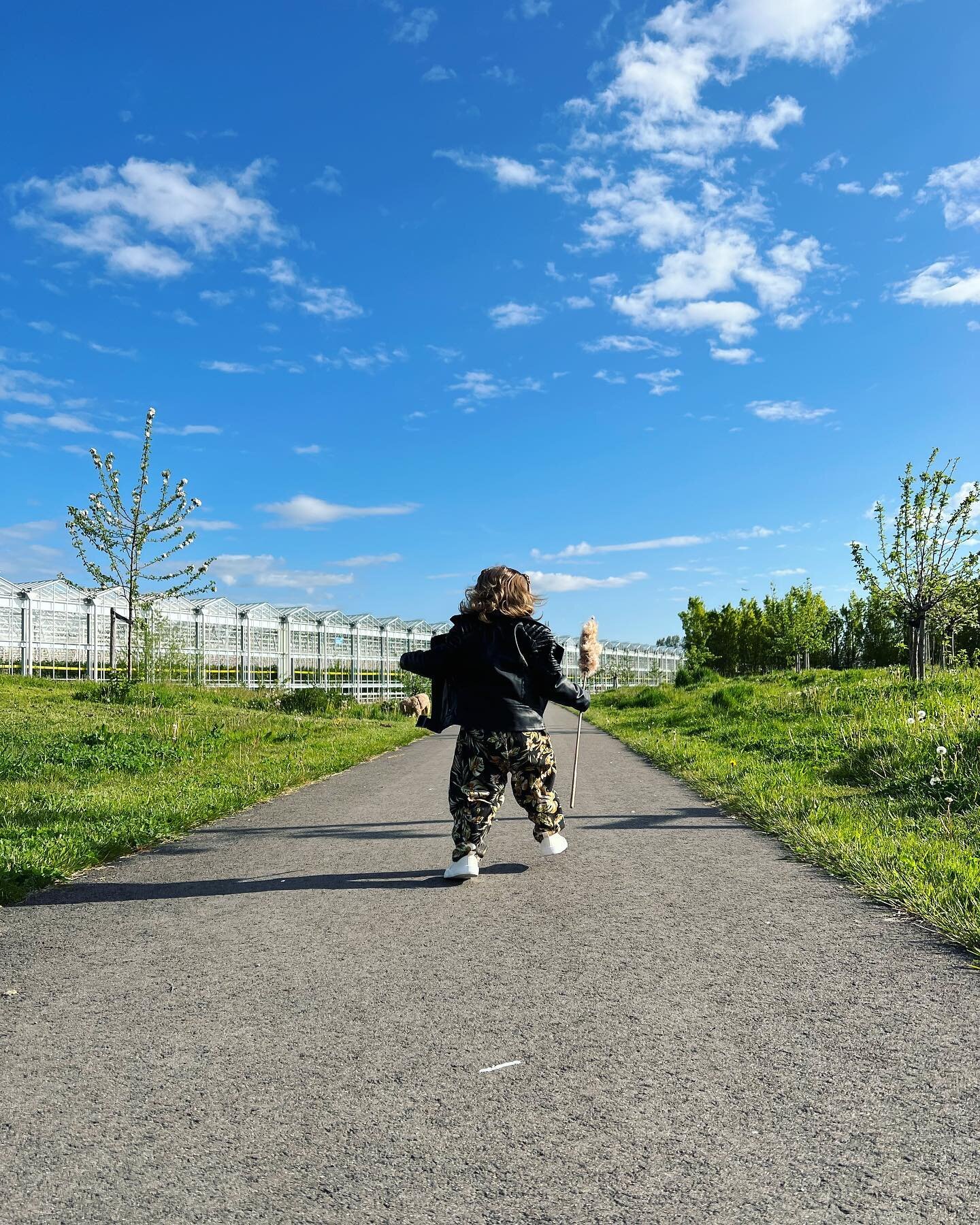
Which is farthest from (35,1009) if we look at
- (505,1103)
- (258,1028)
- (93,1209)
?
(505,1103)

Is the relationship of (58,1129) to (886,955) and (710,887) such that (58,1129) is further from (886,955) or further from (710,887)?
(710,887)

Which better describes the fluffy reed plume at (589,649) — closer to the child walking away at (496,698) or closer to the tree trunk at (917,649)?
the child walking away at (496,698)

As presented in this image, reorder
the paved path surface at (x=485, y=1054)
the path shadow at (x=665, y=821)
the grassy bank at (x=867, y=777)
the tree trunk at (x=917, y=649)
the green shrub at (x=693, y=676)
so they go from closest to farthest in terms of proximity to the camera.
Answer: the paved path surface at (x=485, y=1054) < the grassy bank at (x=867, y=777) < the path shadow at (x=665, y=821) < the tree trunk at (x=917, y=649) < the green shrub at (x=693, y=676)

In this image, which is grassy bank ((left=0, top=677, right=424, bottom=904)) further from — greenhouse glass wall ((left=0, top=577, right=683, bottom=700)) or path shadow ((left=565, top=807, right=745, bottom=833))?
greenhouse glass wall ((left=0, top=577, right=683, bottom=700))

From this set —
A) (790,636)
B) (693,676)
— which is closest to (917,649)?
(693,676)

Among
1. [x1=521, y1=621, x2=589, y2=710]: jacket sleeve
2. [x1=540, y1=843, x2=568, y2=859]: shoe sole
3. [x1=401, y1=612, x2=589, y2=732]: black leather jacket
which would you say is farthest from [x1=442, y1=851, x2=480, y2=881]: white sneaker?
[x1=521, y1=621, x2=589, y2=710]: jacket sleeve

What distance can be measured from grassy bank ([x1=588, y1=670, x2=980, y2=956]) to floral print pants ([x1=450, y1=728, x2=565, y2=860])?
1851 millimetres

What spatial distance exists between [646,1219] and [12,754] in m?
10.9

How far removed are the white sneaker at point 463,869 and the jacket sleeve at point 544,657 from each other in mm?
1082

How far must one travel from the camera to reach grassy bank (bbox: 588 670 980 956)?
5059mm

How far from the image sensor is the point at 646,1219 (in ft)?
6.65

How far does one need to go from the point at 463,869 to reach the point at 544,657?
1.37 meters

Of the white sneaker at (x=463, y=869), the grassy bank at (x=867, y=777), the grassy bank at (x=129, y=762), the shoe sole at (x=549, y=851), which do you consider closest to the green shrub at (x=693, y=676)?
the grassy bank at (x=129, y=762)

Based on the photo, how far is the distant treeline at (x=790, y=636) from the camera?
1848 inches
